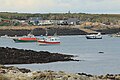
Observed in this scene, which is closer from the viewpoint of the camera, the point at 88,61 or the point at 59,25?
the point at 88,61

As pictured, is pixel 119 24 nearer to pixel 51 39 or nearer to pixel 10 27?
pixel 10 27

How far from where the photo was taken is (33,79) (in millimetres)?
20109

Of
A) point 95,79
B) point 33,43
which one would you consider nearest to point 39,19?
point 33,43

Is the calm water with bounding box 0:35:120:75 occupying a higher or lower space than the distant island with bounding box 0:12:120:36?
higher

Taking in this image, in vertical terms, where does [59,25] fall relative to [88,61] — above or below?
below

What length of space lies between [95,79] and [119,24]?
6950 inches

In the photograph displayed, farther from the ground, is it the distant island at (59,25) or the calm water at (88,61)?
the calm water at (88,61)

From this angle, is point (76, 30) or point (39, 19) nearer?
point (76, 30)

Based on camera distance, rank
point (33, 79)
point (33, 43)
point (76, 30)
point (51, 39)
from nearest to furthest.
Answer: point (33, 79) < point (51, 39) < point (33, 43) < point (76, 30)

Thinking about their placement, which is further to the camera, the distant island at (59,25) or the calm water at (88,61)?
the distant island at (59,25)

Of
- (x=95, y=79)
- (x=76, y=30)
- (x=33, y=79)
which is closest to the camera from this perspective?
(x=33, y=79)

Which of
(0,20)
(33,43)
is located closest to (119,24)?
(0,20)

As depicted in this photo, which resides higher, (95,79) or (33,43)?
(95,79)

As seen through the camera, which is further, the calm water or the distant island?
the distant island
